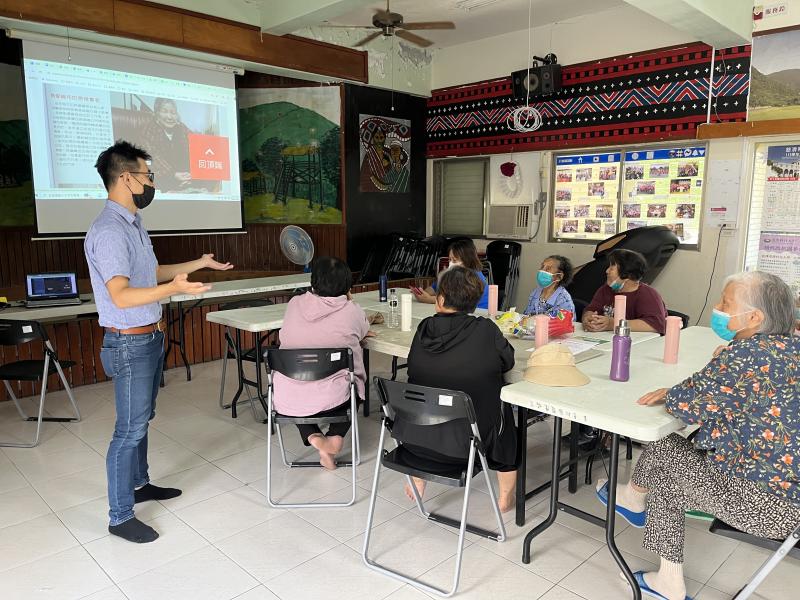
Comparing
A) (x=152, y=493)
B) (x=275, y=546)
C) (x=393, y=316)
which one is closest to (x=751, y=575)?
(x=275, y=546)

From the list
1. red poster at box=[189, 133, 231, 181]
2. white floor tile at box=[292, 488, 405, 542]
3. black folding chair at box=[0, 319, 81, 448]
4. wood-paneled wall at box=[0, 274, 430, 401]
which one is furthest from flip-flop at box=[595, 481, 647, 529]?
red poster at box=[189, 133, 231, 181]

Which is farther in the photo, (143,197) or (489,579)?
(143,197)

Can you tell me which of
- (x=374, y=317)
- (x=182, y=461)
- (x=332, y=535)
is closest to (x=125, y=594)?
(x=332, y=535)

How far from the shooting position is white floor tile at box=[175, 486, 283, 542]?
2.63 m

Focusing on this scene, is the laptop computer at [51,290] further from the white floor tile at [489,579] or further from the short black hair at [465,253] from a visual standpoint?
the white floor tile at [489,579]

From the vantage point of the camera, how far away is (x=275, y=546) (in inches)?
98.1

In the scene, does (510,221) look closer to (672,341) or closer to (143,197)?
(672,341)

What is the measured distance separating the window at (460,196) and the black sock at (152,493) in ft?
17.9

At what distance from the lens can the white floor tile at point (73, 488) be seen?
9.45 ft

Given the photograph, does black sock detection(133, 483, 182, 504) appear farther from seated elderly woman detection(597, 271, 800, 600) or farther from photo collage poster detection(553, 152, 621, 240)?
photo collage poster detection(553, 152, 621, 240)

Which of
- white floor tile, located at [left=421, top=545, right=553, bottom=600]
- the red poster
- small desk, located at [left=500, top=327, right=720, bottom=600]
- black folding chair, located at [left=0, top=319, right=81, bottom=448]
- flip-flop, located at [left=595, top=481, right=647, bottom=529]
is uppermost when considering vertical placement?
the red poster

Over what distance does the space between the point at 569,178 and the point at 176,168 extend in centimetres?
419

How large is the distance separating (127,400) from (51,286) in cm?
250

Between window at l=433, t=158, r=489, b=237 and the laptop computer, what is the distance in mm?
4769
